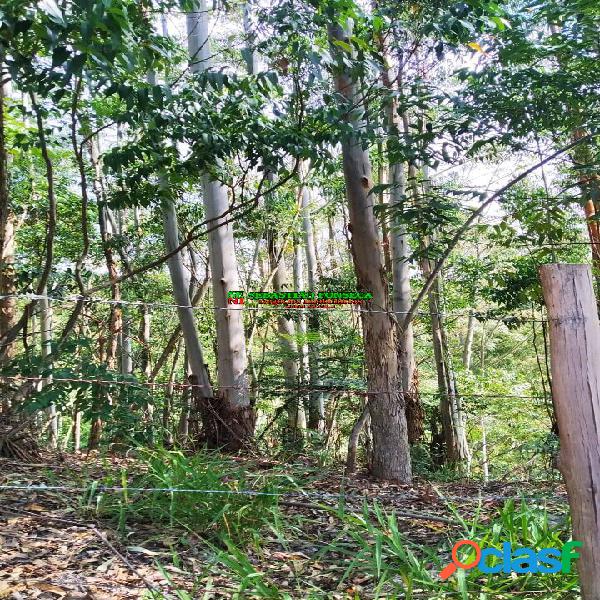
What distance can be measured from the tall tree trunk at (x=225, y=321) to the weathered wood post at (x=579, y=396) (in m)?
3.44

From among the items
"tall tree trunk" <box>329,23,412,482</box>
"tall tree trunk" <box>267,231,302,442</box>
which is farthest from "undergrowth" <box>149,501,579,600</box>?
"tall tree trunk" <box>267,231,302,442</box>

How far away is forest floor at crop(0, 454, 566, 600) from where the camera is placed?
2.11m

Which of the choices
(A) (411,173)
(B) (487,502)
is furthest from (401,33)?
(B) (487,502)

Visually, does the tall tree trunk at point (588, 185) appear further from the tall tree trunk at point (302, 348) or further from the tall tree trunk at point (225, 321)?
the tall tree trunk at point (302, 348)

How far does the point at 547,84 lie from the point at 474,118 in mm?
477

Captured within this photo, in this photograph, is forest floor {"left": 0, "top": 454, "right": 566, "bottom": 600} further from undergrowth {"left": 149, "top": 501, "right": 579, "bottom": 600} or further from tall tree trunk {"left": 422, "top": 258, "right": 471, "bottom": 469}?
tall tree trunk {"left": 422, "top": 258, "right": 471, "bottom": 469}

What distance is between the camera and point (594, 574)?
63.4 inches

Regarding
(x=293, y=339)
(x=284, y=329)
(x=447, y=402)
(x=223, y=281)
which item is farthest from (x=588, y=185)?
(x=284, y=329)

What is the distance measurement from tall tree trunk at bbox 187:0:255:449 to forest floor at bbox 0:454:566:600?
1.68 m

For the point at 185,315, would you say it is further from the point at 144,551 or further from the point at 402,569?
the point at 402,569

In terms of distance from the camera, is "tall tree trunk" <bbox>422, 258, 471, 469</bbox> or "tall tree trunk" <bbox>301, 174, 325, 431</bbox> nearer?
"tall tree trunk" <bbox>422, 258, 471, 469</bbox>

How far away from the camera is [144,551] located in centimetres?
239

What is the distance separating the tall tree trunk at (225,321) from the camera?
4883mm

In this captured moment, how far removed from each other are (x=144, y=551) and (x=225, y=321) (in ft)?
8.91
